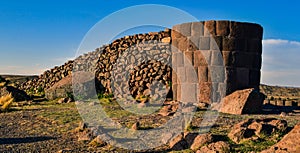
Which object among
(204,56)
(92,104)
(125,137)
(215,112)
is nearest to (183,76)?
(204,56)

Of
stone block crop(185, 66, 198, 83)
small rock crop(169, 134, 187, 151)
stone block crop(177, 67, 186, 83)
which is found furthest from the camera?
stone block crop(177, 67, 186, 83)

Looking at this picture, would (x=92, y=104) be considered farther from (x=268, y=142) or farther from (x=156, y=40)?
(x=268, y=142)

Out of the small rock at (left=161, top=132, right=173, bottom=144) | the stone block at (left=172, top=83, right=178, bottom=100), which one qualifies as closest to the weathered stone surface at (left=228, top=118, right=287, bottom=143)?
the small rock at (left=161, top=132, right=173, bottom=144)

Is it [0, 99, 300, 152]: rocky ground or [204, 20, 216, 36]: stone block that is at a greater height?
[204, 20, 216, 36]: stone block

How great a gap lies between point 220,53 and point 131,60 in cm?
522

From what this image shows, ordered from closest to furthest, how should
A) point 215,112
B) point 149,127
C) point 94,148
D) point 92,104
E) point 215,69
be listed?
point 94,148, point 149,127, point 215,112, point 215,69, point 92,104

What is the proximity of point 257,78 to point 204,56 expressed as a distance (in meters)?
2.05

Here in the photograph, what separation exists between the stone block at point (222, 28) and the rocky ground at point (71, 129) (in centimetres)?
267

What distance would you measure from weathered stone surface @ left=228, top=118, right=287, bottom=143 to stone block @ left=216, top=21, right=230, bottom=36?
16.0 ft

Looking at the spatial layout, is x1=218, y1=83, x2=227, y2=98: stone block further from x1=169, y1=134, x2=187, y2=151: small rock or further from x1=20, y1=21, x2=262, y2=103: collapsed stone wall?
x1=169, y1=134, x2=187, y2=151: small rock

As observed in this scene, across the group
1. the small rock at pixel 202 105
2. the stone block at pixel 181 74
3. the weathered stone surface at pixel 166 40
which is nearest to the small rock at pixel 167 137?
the small rock at pixel 202 105

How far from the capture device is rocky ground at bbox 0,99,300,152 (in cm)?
776

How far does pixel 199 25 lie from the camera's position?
1288 centimetres

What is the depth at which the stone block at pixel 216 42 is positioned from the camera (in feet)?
41.7
